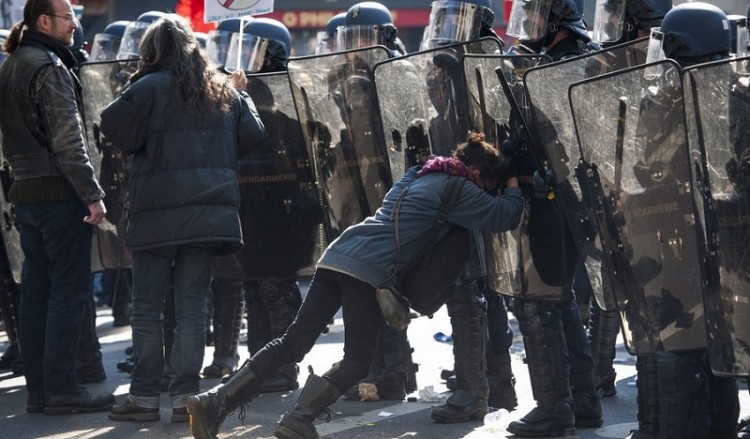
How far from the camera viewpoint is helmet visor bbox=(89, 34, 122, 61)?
8.88 meters

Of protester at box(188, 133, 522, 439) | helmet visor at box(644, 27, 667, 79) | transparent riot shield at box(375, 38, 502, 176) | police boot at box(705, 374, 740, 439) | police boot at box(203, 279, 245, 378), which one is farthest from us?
police boot at box(203, 279, 245, 378)

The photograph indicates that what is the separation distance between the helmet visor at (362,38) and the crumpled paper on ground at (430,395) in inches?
70.6

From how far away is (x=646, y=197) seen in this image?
17.3ft

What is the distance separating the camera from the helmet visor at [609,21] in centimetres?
684

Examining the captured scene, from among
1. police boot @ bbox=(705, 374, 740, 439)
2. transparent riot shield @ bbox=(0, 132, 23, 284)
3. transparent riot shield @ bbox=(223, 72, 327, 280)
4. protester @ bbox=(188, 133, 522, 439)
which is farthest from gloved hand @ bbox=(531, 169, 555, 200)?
transparent riot shield @ bbox=(0, 132, 23, 284)

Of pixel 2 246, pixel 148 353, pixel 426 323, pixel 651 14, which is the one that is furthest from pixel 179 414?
pixel 426 323

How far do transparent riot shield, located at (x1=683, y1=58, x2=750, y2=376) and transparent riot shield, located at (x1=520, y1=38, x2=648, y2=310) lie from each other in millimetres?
740

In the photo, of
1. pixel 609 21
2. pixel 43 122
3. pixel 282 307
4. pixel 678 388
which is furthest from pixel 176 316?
pixel 678 388

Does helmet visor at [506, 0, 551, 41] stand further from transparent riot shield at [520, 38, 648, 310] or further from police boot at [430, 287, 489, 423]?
police boot at [430, 287, 489, 423]

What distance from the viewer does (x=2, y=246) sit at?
8.48 meters

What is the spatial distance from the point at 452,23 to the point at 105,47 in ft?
8.51

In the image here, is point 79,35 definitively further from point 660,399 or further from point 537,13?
point 660,399

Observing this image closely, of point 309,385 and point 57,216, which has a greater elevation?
point 57,216

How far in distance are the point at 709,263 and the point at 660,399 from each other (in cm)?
76
